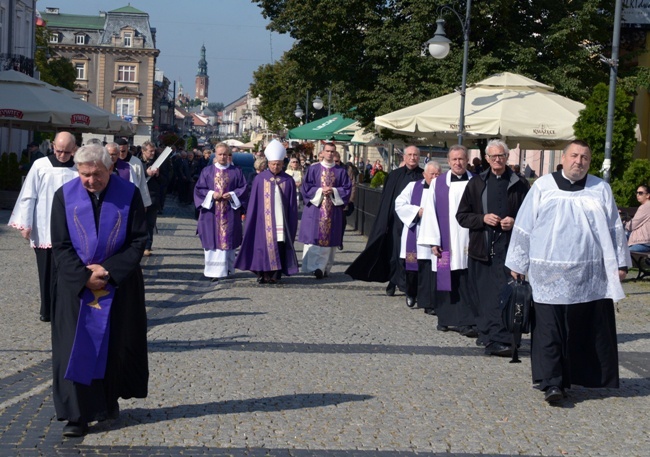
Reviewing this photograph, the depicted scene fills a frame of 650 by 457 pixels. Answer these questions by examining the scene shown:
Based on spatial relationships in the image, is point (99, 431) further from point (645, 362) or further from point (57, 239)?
point (645, 362)

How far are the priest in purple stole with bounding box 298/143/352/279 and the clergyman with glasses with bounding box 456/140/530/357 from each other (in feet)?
20.8

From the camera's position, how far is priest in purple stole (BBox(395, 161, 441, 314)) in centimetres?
1191

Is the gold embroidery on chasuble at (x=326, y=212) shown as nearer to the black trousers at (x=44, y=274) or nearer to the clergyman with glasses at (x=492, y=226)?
the black trousers at (x=44, y=274)

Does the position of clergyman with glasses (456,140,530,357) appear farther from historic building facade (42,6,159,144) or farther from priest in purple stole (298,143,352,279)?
historic building facade (42,6,159,144)

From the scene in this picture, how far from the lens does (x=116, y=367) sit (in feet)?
21.6

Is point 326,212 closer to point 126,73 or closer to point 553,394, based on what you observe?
point 553,394

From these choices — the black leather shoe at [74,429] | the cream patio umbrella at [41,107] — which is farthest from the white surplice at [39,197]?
the cream patio umbrella at [41,107]

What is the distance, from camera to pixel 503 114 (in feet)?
54.0

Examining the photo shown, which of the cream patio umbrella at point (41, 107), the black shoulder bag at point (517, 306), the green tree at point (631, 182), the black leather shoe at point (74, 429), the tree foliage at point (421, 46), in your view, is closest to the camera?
the black leather shoe at point (74, 429)


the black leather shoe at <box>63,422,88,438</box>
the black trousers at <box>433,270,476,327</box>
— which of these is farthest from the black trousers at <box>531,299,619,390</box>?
the black leather shoe at <box>63,422,88,438</box>

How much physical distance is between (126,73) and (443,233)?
113911 mm

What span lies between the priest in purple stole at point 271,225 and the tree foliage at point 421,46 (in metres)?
10.1

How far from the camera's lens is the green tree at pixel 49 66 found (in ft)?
204

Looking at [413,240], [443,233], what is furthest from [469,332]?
[413,240]
